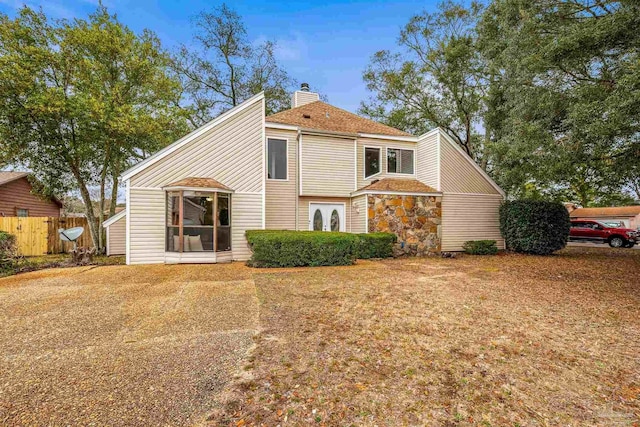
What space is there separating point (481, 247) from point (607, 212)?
85.7ft

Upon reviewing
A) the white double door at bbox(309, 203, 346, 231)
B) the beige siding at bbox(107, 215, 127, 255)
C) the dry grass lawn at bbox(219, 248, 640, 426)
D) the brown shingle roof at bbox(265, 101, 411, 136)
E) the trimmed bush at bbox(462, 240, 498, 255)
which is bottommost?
the dry grass lawn at bbox(219, 248, 640, 426)

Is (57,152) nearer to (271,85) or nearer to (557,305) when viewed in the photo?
(271,85)

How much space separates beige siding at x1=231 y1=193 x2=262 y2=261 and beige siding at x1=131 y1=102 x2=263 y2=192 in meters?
0.33

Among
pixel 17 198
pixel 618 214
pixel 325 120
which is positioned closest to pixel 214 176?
pixel 325 120

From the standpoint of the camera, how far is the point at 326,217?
12852 millimetres

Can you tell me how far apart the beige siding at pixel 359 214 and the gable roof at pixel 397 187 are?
374 millimetres

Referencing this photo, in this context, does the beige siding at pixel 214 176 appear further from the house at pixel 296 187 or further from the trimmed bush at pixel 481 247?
the trimmed bush at pixel 481 247

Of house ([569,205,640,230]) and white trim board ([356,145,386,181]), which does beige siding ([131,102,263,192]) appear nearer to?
white trim board ([356,145,386,181])

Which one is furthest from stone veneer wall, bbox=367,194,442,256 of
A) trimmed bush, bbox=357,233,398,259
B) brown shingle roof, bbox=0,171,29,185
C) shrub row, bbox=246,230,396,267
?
brown shingle roof, bbox=0,171,29,185

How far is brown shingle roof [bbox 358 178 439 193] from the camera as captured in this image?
11.9 metres

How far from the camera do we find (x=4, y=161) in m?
11.9

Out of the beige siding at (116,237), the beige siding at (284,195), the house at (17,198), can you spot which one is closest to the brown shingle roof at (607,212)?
the beige siding at (284,195)

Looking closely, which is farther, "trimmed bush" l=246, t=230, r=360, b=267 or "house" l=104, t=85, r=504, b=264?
"house" l=104, t=85, r=504, b=264

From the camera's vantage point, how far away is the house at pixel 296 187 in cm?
953
